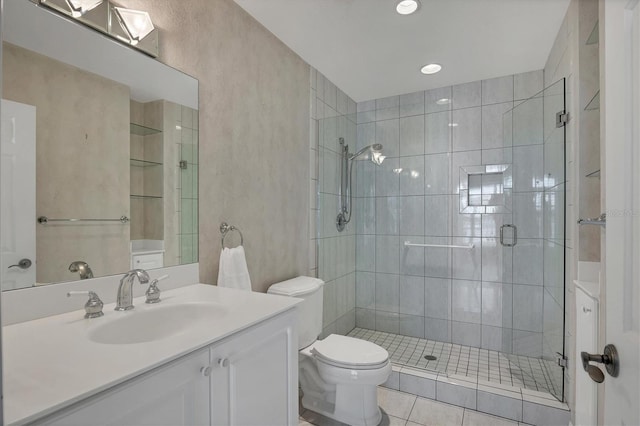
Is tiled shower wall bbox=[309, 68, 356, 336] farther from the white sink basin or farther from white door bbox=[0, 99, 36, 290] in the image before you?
white door bbox=[0, 99, 36, 290]

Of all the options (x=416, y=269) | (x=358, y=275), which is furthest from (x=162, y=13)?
(x=416, y=269)

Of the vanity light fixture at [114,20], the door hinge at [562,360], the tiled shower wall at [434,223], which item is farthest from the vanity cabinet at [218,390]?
the tiled shower wall at [434,223]

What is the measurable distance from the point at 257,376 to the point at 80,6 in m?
1.46

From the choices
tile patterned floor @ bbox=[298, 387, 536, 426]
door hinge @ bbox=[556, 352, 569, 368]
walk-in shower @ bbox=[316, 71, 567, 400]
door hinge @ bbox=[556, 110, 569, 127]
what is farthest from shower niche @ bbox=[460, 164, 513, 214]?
tile patterned floor @ bbox=[298, 387, 536, 426]

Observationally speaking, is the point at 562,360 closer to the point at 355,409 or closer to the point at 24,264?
the point at 355,409

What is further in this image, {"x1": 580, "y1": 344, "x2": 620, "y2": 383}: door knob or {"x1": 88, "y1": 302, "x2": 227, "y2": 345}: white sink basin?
{"x1": 88, "y1": 302, "x2": 227, "y2": 345}: white sink basin

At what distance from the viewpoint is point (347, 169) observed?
9.51ft

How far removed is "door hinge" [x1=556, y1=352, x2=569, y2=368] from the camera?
1.94 meters

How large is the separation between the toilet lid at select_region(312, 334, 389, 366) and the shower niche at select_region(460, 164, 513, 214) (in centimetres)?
154

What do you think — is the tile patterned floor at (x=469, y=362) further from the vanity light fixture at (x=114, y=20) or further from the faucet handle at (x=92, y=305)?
the vanity light fixture at (x=114, y=20)

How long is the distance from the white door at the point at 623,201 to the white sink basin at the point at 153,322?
1.14 metres

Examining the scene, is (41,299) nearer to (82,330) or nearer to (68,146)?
(82,330)

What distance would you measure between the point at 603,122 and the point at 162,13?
167 centimetres

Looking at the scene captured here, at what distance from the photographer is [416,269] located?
295cm
